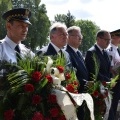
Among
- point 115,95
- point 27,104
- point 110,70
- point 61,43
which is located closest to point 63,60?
point 27,104

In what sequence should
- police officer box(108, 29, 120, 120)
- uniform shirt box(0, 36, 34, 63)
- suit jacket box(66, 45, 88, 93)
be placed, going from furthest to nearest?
police officer box(108, 29, 120, 120)
suit jacket box(66, 45, 88, 93)
uniform shirt box(0, 36, 34, 63)

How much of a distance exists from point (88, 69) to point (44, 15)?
49.5 m

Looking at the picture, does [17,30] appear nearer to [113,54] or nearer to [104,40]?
[104,40]

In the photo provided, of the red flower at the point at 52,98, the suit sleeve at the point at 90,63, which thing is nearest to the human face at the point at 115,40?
the suit sleeve at the point at 90,63

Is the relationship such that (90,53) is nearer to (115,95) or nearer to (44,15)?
(115,95)

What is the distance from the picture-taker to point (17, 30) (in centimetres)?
436

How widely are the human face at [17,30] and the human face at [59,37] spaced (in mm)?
819

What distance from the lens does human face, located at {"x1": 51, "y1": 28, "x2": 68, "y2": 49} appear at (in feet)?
16.8

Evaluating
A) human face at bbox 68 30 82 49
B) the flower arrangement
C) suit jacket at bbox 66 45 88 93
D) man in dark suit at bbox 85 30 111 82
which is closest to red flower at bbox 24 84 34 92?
the flower arrangement

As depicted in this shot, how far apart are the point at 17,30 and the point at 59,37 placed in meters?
0.94

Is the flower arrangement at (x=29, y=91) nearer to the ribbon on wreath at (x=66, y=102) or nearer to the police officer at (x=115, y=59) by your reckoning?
the ribbon on wreath at (x=66, y=102)

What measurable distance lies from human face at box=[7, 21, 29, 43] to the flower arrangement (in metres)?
0.81

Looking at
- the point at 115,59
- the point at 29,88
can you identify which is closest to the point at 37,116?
the point at 29,88

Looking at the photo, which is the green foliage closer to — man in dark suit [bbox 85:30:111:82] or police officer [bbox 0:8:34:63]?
man in dark suit [bbox 85:30:111:82]
